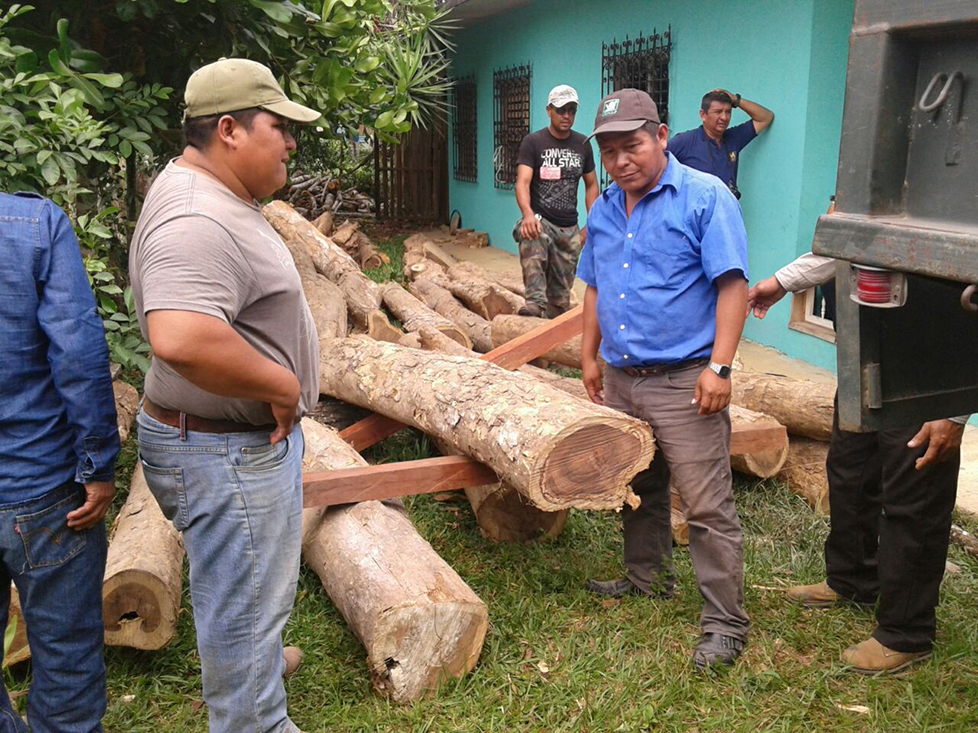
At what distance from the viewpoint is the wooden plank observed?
3637 mm

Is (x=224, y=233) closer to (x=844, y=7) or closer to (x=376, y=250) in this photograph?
(x=844, y=7)

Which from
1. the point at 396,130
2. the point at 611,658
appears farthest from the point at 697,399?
the point at 396,130

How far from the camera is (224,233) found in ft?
7.39

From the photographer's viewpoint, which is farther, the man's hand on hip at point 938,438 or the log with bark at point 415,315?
the log with bark at point 415,315

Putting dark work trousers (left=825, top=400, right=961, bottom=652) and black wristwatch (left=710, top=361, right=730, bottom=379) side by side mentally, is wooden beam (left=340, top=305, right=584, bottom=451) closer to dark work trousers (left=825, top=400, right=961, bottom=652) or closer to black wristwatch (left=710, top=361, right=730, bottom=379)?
black wristwatch (left=710, top=361, right=730, bottom=379)

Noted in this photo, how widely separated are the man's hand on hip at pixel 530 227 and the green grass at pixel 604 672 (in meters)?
3.66

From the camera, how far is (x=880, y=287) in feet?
5.72

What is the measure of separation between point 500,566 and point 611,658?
0.91 m

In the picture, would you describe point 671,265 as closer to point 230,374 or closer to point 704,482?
point 704,482

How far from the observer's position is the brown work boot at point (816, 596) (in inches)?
152

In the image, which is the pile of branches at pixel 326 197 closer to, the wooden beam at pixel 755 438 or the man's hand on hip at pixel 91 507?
the wooden beam at pixel 755 438

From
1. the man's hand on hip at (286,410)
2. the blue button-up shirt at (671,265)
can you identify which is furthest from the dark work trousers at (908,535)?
the man's hand on hip at (286,410)

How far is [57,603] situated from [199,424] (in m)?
0.67

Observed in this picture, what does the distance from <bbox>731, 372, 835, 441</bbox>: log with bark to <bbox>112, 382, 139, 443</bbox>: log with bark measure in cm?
350
